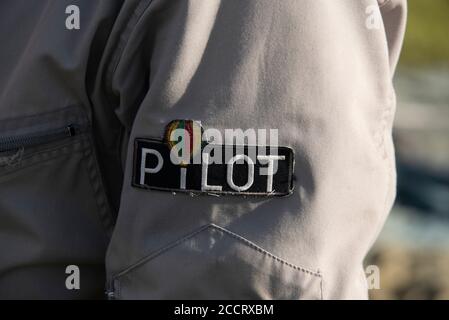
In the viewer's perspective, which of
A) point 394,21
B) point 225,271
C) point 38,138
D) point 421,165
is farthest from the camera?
point 421,165

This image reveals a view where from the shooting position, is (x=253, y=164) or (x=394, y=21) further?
(x=394, y=21)

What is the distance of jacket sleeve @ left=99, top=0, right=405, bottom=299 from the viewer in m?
1.00

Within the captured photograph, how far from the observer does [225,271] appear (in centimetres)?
100

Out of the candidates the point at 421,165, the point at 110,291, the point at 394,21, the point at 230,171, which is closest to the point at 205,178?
the point at 230,171

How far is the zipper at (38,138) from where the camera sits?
113 centimetres

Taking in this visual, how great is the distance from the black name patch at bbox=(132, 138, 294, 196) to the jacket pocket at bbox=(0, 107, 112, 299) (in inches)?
6.2

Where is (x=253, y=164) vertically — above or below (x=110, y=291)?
above

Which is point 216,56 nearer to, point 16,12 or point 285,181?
point 285,181

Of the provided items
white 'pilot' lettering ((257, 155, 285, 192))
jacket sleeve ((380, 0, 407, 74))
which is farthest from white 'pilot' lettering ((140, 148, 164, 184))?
jacket sleeve ((380, 0, 407, 74))

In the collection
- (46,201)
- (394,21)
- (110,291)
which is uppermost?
(394,21)

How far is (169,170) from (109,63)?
0.56 ft

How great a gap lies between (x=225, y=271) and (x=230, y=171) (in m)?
0.12

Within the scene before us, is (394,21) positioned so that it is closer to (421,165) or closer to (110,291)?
(110,291)

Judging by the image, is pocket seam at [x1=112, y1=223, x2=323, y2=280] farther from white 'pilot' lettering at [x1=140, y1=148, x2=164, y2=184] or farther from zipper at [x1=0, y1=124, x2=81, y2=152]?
zipper at [x1=0, y1=124, x2=81, y2=152]
